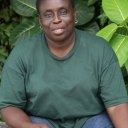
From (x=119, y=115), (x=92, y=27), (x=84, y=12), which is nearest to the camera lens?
(x=119, y=115)

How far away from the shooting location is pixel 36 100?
3.19m

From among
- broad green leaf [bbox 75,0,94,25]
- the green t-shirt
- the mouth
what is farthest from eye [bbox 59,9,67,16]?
broad green leaf [bbox 75,0,94,25]

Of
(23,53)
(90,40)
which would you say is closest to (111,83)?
(90,40)

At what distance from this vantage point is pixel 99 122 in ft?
10.6

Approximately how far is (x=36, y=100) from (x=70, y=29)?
0.55 metres

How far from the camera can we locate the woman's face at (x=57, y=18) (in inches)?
118

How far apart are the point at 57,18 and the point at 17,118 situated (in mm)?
724

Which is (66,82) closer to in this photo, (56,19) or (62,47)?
(62,47)

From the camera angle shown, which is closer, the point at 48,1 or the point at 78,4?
the point at 48,1

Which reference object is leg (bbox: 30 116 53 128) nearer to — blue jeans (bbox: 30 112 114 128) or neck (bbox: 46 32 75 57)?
blue jeans (bbox: 30 112 114 128)

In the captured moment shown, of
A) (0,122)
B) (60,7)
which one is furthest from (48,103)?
(0,122)

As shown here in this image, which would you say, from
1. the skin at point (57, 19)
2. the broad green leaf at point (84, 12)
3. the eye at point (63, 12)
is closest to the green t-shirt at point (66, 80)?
the skin at point (57, 19)

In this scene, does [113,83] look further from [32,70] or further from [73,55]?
[32,70]

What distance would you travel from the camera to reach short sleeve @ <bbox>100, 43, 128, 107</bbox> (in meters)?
3.14
